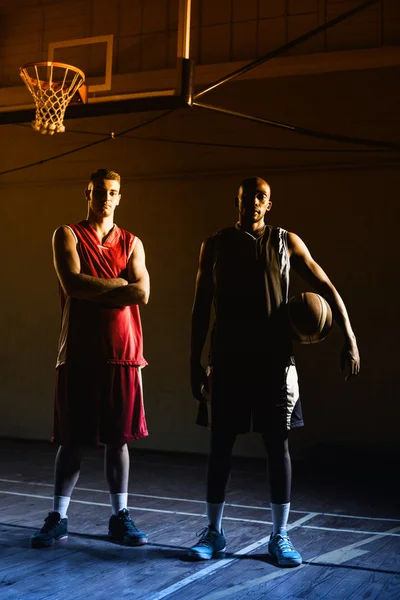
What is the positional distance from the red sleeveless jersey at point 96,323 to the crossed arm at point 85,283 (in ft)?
0.20

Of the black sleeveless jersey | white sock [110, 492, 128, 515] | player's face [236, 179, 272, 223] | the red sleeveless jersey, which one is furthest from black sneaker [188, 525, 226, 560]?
player's face [236, 179, 272, 223]

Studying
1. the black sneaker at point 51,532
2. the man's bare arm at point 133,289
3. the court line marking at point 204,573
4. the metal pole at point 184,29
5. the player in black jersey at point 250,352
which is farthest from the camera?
the metal pole at point 184,29

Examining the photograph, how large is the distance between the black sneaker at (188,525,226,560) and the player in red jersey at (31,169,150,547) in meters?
0.34

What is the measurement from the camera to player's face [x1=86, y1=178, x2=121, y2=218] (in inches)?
139

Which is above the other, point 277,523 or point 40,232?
point 40,232

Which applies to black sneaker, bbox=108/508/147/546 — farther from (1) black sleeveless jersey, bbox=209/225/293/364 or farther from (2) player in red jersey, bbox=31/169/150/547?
(1) black sleeveless jersey, bbox=209/225/293/364

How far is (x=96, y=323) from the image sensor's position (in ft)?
11.5

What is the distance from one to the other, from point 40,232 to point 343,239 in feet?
10.8

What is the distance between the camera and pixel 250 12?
745cm

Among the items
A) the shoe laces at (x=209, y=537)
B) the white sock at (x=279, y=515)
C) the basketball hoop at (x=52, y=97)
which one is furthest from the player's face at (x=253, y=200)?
the basketball hoop at (x=52, y=97)

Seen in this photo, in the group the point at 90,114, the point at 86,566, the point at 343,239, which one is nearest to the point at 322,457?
the point at 343,239

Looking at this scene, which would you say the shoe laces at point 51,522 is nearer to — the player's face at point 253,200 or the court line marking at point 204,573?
the court line marking at point 204,573

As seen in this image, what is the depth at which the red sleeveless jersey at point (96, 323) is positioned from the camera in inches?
138

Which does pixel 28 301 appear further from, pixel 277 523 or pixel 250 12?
pixel 277 523
